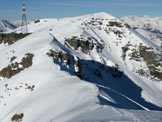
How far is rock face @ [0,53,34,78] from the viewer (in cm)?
5733

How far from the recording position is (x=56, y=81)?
4009 cm

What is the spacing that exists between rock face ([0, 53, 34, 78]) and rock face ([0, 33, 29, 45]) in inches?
1062

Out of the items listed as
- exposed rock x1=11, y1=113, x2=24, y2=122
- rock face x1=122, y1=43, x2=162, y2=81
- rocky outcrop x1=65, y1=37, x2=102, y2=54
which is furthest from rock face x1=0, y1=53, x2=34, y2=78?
rock face x1=122, y1=43, x2=162, y2=81

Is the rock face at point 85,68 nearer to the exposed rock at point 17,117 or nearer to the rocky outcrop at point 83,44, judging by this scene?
the rocky outcrop at point 83,44

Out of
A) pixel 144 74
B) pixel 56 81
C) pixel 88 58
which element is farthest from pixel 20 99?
pixel 144 74

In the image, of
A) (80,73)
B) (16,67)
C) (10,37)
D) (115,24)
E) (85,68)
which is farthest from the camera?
(115,24)

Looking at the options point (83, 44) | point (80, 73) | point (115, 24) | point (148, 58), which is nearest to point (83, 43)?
point (83, 44)

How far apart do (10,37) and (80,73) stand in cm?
3686

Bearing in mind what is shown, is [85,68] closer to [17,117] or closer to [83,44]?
[83,44]

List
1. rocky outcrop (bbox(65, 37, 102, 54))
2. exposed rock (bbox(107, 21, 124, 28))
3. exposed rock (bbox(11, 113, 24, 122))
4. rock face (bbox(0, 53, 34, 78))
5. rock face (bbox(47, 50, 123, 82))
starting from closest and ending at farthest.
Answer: exposed rock (bbox(11, 113, 24, 122)) → rock face (bbox(0, 53, 34, 78)) → rock face (bbox(47, 50, 123, 82)) → rocky outcrop (bbox(65, 37, 102, 54)) → exposed rock (bbox(107, 21, 124, 28))

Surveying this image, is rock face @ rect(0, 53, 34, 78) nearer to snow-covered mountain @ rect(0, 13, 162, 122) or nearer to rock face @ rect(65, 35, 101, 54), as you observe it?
snow-covered mountain @ rect(0, 13, 162, 122)

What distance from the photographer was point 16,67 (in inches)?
2299

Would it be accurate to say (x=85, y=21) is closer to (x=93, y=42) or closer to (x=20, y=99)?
(x=93, y=42)

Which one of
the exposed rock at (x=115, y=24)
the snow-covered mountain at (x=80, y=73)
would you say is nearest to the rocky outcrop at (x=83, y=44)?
the snow-covered mountain at (x=80, y=73)
